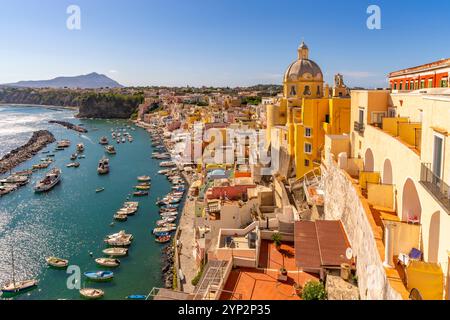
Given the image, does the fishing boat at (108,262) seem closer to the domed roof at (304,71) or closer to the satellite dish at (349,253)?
the domed roof at (304,71)

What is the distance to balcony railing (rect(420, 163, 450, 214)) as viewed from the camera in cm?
418

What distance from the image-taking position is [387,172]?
7.50 metres

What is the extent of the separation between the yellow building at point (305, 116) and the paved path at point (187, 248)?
17.6 feet

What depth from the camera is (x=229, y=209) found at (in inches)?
609

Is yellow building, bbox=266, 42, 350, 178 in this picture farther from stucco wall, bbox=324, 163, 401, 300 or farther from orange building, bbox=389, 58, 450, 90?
stucco wall, bbox=324, 163, 401, 300

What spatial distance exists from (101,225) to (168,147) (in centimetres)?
2407

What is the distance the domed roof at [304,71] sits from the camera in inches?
704

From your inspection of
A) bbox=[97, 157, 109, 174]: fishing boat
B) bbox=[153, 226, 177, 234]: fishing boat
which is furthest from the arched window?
bbox=[97, 157, 109, 174]: fishing boat

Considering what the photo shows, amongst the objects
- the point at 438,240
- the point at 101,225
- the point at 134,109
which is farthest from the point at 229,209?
the point at 134,109

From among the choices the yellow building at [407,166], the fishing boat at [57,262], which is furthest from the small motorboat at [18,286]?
the yellow building at [407,166]

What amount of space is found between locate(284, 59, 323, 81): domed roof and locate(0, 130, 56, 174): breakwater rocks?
29.7 metres

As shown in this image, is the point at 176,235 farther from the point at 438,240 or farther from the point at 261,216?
the point at 438,240

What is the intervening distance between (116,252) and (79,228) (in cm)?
452
